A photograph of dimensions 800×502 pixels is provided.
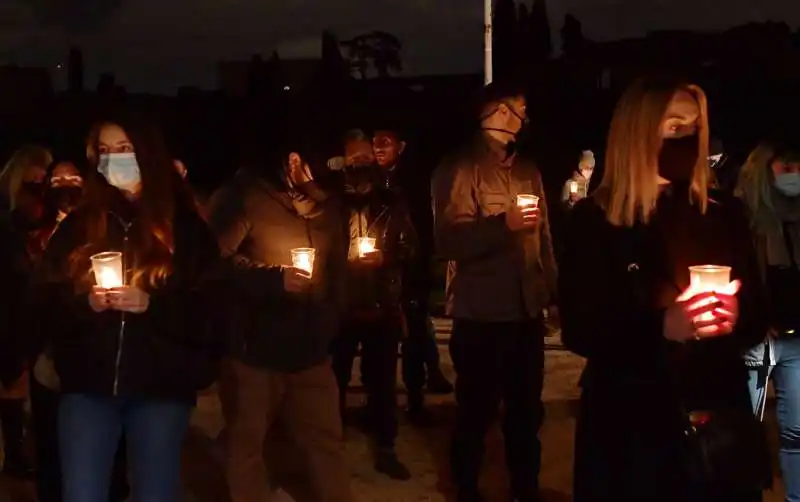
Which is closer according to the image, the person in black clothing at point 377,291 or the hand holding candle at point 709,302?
the hand holding candle at point 709,302

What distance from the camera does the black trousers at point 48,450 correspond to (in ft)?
18.4

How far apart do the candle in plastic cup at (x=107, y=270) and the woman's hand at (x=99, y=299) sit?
24 mm

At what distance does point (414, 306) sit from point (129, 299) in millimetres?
4760

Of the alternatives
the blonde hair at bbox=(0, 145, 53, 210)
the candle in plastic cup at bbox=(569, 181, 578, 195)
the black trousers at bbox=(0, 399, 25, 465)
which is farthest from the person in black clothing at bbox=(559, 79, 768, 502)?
the candle in plastic cup at bbox=(569, 181, 578, 195)

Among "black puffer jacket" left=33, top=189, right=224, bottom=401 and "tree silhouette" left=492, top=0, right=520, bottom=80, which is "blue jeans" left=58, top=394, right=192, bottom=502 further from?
"tree silhouette" left=492, top=0, right=520, bottom=80

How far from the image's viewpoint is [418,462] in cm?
684

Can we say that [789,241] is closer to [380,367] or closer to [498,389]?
[498,389]

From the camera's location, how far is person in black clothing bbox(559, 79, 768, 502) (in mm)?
3082

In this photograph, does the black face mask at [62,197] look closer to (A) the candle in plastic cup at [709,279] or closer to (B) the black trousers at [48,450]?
(B) the black trousers at [48,450]

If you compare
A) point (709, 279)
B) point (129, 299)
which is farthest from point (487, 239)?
point (709, 279)

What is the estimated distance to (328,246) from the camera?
5219 millimetres

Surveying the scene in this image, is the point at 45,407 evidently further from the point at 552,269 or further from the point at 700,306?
the point at 700,306

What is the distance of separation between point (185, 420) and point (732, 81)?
14.4 m

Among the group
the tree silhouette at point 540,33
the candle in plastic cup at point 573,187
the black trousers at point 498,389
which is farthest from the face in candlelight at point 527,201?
the tree silhouette at point 540,33
